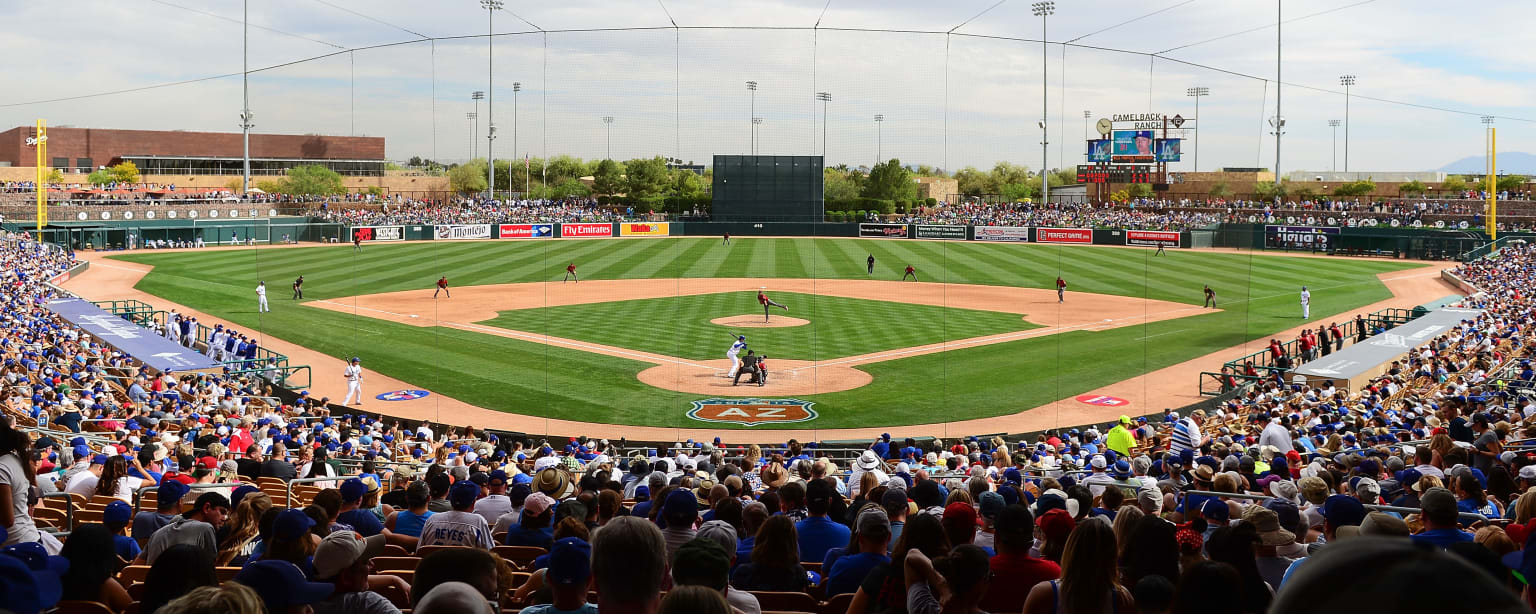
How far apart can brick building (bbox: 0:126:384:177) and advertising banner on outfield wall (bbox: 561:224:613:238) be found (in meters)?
39.7

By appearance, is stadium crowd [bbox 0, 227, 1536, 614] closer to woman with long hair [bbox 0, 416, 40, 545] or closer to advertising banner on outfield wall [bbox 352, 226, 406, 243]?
woman with long hair [bbox 0, 416, 40, 545]

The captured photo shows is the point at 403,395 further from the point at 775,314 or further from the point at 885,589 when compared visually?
the point at 885,589

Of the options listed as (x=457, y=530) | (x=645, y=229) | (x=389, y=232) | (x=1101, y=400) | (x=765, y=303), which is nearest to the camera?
(x=457, y=530)

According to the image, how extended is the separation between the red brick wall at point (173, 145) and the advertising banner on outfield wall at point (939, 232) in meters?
59.1

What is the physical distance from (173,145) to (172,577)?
112729 mm

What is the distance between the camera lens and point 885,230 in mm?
73750

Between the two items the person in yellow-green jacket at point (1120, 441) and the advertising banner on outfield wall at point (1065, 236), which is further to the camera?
the advertising banner on outfield wall at point (1065, 236)

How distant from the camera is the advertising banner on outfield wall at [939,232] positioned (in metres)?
72.9

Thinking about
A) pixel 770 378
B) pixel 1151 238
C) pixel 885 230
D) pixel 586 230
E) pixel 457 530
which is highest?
pixel 885 230

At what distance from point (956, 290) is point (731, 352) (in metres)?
21.8

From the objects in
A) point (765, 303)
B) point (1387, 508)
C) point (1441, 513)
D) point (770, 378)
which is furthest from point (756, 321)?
point (1441, 513)

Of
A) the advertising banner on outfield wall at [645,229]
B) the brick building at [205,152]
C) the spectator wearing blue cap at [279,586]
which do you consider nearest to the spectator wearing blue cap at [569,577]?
the spectator wearing blue cap at [279,586]

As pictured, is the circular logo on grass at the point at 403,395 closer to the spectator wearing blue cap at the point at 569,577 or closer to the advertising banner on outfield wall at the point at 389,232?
the spectator wearing blue cap at the point at 569,577

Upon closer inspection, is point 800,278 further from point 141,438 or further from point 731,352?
point 141,438
